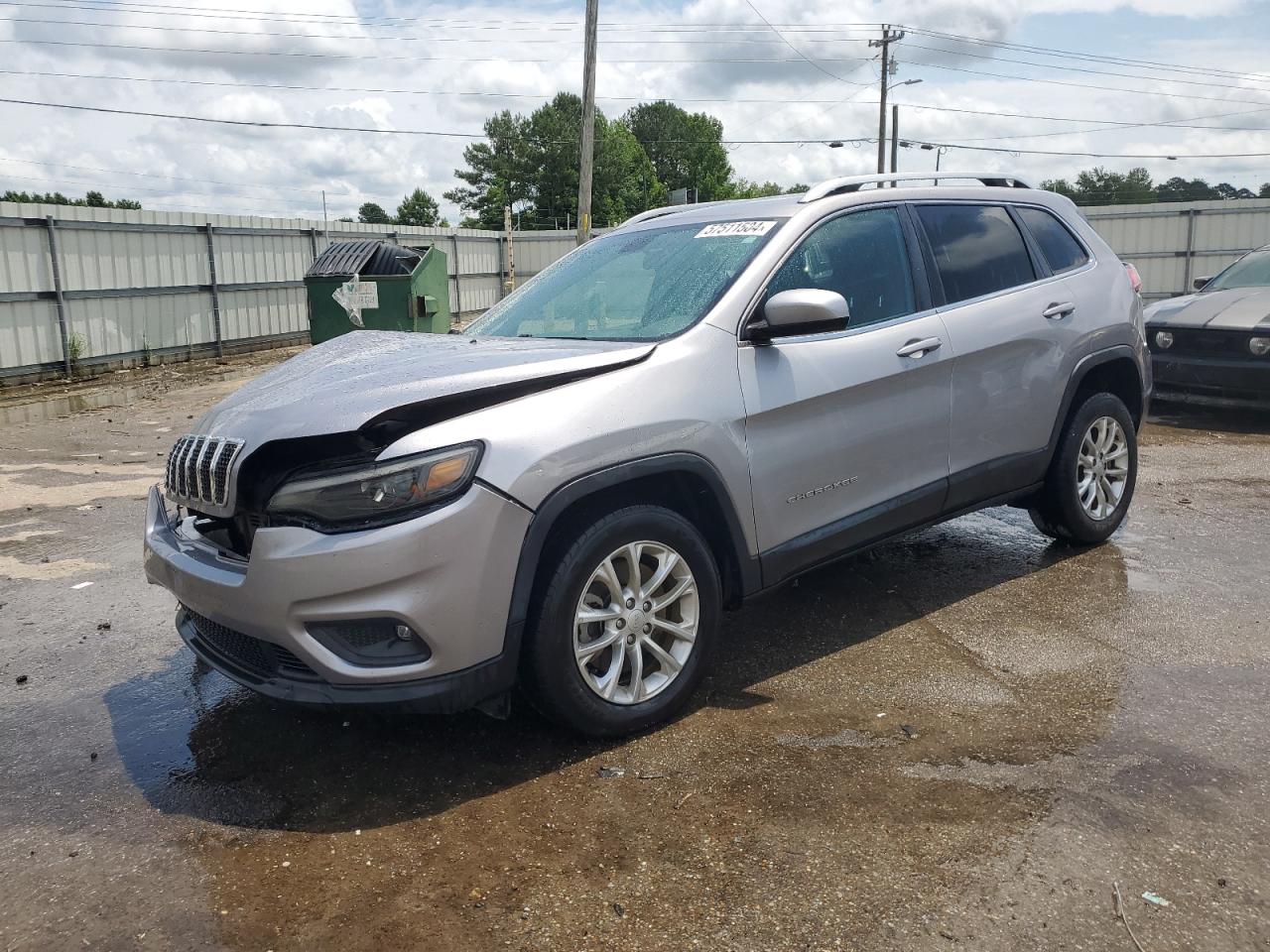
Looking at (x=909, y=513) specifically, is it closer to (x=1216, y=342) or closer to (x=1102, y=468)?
(x=1102, y=468)

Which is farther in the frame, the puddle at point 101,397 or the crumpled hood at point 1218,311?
the puddle at point 101,397

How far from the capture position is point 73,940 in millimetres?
2535

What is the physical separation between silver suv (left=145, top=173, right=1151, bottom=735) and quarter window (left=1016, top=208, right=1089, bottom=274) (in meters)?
0.06

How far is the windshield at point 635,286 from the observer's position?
3.87 meters

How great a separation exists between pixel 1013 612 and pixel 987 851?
2.09 meters

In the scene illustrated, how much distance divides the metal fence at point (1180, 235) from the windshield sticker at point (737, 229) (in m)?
20.2

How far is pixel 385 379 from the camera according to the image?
3.25 meters

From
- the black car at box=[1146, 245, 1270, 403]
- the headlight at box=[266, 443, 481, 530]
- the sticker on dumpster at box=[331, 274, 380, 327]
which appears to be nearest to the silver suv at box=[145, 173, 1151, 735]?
the headlight at box=[266, 443, 481, 530]

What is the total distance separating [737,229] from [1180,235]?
21.8m

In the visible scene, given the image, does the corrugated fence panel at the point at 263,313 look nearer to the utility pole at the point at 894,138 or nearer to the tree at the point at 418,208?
the utility pole at the point at 894,138

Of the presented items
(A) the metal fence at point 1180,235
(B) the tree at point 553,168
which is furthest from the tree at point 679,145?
(A) the metal fence at point 1180,235

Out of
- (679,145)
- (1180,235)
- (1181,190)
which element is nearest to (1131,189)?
(1181,190)

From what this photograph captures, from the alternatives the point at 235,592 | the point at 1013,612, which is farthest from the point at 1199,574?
the point at 235,592

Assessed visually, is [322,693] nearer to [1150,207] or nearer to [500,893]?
[500,893]
